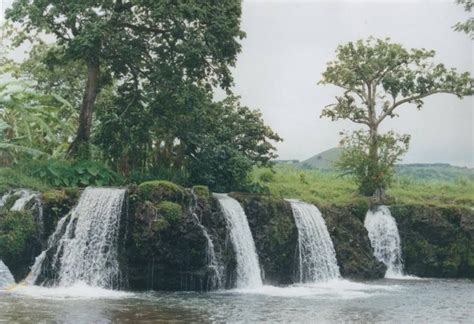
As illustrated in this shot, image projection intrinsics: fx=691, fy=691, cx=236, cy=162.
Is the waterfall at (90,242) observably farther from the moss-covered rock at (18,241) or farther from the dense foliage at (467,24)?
the dense foliage at (467,24)

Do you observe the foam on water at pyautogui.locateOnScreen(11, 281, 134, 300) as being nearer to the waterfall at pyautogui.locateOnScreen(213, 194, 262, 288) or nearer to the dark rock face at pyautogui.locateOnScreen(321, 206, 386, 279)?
the waterfall at pyautogui.locateOnScreen(213, 194, 262, 288)

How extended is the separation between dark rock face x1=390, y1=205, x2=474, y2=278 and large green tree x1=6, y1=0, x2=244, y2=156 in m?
9.04

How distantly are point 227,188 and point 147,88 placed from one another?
4.36m

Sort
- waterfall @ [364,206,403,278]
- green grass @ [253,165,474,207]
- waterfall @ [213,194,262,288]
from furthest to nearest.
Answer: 1. green grass @ [253,165,474,207]
2. waterfall @ [364,206,403,278]
3. waterfall @ [213,194,262,288]

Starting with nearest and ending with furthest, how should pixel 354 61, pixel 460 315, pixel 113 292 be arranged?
pixel 460 315
pixel 113 292
pixel 354 61

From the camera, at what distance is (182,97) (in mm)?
21719

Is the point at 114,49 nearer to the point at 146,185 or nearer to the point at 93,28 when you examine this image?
the point at 93,28

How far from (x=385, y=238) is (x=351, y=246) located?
2828 mm

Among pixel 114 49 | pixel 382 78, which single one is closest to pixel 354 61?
pixel 382 78

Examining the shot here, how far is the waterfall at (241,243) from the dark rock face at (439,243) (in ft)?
27.2

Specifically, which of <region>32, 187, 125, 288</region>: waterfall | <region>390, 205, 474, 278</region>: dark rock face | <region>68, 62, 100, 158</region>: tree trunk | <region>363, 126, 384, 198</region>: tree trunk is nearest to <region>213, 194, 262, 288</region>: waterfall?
<region>32, 187, 125, 288</region>: waterfall

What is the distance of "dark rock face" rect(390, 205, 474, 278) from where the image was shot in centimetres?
2469

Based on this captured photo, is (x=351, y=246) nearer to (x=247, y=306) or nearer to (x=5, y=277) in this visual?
(x=247, y=306)

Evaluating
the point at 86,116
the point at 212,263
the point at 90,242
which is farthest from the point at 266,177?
the point at 90,242
